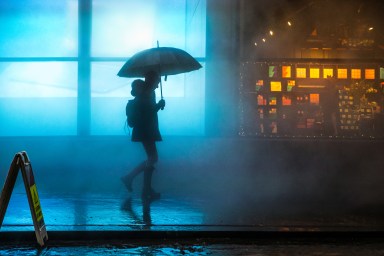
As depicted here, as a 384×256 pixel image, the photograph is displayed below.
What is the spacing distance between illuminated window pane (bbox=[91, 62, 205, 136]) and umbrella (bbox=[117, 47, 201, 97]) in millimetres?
1541

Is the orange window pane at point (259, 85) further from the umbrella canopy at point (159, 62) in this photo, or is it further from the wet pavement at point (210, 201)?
the umbrella canopy at point (159, 62)

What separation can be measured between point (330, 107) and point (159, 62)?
3.60 metres

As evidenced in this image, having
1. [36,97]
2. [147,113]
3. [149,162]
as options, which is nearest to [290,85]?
[147,113]

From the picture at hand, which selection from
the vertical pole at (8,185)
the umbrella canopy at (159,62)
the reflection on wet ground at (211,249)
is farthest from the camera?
the umbrella canopy at (159,62)

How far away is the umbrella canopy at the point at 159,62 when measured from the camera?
20.8 feet

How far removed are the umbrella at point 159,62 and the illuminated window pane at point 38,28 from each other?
2118 millimetres

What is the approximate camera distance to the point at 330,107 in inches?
339

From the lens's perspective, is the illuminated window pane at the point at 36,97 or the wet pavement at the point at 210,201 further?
the illuminated window pane at the point at 36,97

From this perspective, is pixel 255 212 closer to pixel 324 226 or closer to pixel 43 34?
pixel 324 226

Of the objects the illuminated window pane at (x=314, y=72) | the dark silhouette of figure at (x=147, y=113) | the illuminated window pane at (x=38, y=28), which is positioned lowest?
the dark silhouette of figure at (x=147, y=113)

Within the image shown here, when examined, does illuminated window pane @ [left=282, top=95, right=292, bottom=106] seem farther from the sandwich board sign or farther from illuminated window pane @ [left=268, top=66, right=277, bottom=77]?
the sandwich board sign

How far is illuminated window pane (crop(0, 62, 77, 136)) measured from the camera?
27.2 feet

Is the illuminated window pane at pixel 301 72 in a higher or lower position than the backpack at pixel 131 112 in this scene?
higher

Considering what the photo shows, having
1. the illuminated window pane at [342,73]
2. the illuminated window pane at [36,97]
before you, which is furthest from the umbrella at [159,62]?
the illuminated window pane at [342,73]
